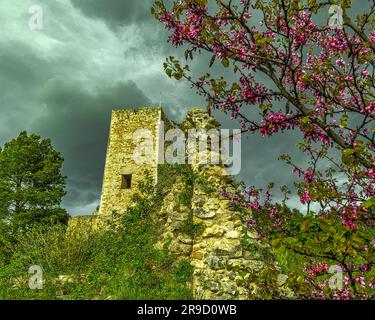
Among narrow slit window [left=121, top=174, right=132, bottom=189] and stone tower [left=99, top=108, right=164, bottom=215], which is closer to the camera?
stone tower [left=99, top=108, right=164, bottom=215]

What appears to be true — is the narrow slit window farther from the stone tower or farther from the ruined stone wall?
the ruined stone wall

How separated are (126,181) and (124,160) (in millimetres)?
1183

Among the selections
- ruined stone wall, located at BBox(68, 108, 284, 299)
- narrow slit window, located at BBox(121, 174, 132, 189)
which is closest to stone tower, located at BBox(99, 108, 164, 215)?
narrow slit window, located at BBox(121, 174, 132, 189)

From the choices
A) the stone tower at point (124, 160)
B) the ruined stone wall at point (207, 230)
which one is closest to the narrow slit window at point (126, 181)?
A: the stone tower at point (124, 160)

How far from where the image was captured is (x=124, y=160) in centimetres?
1995

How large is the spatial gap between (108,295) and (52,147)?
19.4 meters

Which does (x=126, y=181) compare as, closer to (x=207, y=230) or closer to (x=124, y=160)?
(x=124, y=160)

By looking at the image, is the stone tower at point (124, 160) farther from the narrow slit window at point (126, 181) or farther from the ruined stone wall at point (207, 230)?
the ruined stone wall at point (207, 230)

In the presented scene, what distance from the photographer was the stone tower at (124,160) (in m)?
19.2

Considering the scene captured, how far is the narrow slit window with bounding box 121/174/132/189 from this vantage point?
19.7m

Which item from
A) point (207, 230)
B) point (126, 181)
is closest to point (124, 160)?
point (126, 181)

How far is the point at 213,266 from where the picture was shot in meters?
8.57
